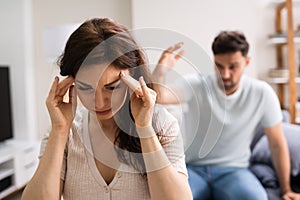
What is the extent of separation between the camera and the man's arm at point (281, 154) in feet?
5.06

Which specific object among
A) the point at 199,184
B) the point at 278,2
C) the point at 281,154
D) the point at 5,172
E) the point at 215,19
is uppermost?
the point at 278,2

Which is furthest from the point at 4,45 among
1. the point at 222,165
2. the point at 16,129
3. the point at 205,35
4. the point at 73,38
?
the point at 73,38

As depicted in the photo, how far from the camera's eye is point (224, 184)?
1456 mm

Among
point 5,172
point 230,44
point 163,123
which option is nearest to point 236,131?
point 230,44

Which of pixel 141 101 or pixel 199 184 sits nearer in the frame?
pixel 141 101

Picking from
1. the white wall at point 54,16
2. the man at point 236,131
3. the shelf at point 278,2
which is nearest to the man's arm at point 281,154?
the man at point 236,131

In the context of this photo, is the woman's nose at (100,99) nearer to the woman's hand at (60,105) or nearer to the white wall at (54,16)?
the woman's hand at (60,105)

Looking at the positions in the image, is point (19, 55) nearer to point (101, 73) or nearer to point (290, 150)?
point (290, 150)

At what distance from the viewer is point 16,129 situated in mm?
2967

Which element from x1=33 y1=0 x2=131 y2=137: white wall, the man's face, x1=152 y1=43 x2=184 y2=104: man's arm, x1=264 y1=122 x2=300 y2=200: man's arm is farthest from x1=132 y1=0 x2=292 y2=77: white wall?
x1=152 y1=43 x2=184 y2=104: man's arm

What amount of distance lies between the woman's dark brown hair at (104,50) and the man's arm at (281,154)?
947 mm

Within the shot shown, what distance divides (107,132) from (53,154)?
157 mm

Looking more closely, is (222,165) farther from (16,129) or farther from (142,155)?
(16,129)

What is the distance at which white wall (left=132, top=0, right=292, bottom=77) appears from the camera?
2561 mm
